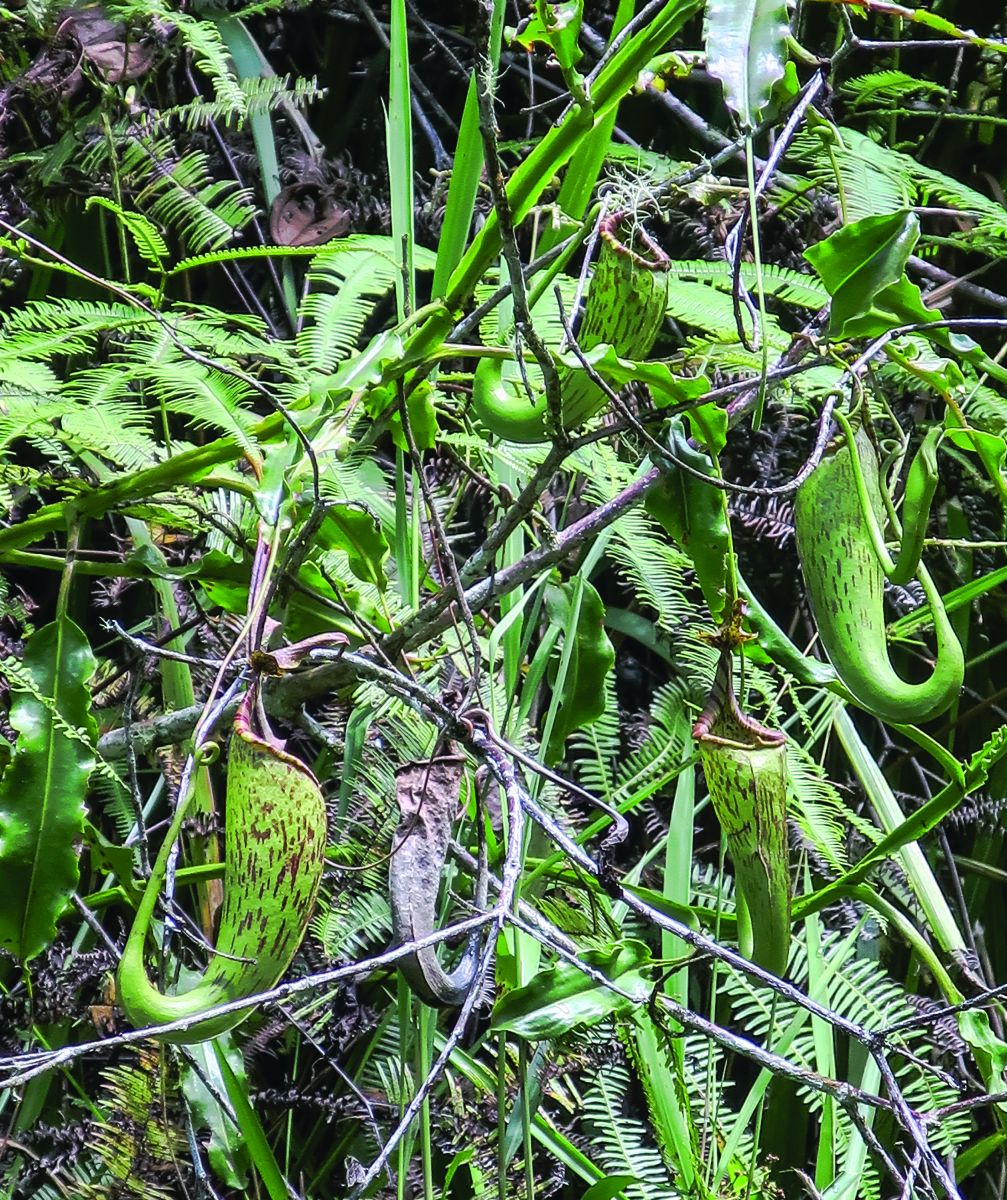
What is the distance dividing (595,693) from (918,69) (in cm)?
116

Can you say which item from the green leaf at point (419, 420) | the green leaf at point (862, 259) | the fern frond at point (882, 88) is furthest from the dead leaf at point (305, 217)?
the green leaf at point (862, 259)

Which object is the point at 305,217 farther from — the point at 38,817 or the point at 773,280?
the point at 38,817

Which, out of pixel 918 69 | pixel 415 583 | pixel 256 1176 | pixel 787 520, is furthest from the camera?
pixel 918 69

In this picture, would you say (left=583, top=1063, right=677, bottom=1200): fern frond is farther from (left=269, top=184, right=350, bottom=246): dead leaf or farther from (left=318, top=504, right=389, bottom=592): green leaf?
(left=269, top=184, right=350, bottom=246): dead leaf

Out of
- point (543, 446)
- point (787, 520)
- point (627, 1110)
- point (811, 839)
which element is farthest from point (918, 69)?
point (627, 1110)

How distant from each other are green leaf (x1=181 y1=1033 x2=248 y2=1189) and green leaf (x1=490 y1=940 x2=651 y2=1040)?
37 cm

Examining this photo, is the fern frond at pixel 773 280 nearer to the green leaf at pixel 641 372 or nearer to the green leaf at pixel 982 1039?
the green leaf at pixel 641 372

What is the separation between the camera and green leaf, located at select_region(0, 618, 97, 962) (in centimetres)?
61

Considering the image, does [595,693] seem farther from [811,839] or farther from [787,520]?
[787,520]

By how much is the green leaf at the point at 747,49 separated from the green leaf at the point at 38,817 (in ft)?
1.55

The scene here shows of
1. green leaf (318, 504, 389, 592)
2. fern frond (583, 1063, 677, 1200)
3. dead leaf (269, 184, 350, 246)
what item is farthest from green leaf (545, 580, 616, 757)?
dead leaf (269, 184, 350, 246)

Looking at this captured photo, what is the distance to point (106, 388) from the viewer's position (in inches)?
32.0

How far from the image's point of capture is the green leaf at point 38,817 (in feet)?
2.00

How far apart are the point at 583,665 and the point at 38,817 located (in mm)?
341
